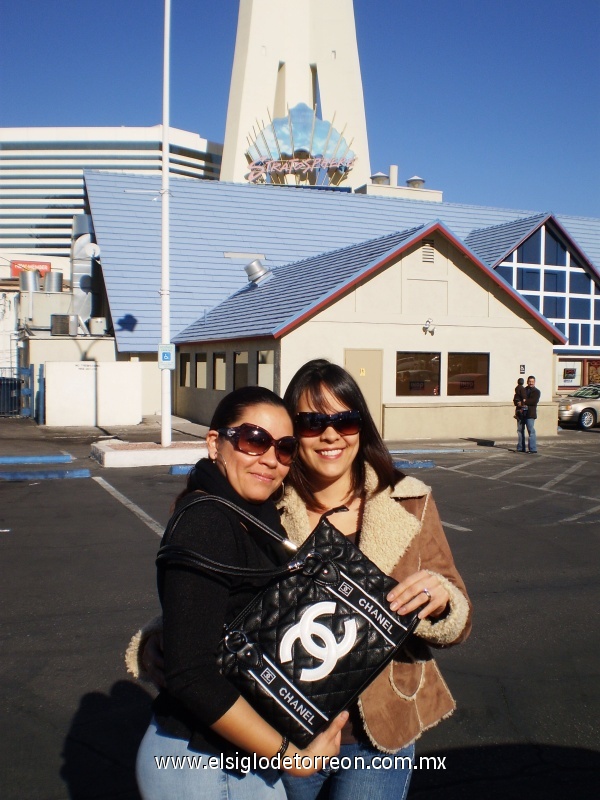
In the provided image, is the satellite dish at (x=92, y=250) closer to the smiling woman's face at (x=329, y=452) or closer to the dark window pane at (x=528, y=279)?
the dark window pane at (x=528, y=279)

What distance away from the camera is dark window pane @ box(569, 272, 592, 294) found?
2833 cm

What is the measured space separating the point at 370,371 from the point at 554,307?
37.6 ft

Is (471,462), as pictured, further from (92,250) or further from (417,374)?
(92,250)

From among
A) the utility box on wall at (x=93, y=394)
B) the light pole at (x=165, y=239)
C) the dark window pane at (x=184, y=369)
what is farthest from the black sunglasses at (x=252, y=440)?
the dark window pane at (x=184, y=369)

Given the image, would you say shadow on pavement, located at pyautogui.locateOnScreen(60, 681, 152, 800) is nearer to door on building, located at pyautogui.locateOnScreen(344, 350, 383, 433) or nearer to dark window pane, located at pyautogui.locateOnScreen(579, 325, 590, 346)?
door on building, located at pyautogui.locateOnScreen(344, 350, 383, 433)

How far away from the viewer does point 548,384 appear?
2266 centimetres

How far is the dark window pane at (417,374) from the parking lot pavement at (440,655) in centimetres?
962

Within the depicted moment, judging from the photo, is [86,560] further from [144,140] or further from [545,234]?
[144,140]

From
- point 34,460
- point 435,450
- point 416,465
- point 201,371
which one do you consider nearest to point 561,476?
point 416,465

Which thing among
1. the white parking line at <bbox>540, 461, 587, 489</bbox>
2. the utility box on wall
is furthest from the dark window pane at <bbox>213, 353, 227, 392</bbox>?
the white parking line at <bbox>540, 461, 587, 489</bbox>

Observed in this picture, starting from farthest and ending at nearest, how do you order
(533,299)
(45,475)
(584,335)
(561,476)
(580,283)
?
(584,335)
(580,283)
(533,299)
(561,476)
(45,475)

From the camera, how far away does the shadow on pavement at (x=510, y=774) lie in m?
3.59

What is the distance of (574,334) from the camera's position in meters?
28.9

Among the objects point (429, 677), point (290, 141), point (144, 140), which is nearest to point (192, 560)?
point (429, 677)
